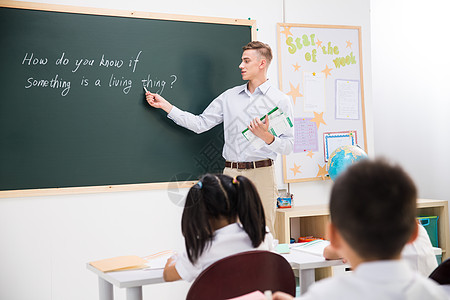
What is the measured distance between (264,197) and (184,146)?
0.68 metres

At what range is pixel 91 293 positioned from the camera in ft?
11.8

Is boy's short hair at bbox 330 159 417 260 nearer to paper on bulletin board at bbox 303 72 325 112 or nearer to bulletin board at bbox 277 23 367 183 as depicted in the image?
bulletin board at bbox 277 23 367 183

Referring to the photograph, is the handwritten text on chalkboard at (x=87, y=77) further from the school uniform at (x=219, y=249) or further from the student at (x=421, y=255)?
the student at (x=421, y=255)

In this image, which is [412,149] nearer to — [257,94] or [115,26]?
[257,94]

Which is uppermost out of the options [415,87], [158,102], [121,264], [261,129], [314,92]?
[415,87]

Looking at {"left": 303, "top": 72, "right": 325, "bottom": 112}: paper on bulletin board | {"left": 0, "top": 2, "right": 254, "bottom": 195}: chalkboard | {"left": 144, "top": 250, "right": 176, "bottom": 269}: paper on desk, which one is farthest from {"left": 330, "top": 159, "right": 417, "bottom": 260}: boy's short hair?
{"left": 303, "top": 72, "right": 325, "bottom": 112}: paper on bulletin board

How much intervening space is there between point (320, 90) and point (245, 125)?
0.88m

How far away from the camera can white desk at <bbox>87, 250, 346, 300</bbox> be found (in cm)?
191

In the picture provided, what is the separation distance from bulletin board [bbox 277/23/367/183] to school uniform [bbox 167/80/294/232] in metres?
0.40

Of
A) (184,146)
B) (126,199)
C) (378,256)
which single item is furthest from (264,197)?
(378,256)

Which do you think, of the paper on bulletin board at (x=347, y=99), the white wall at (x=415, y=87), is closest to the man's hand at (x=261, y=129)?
the paper on bulletin board at (x=347, y=99)

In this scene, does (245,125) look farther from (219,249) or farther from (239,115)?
(219,249)

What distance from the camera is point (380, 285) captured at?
1.02m

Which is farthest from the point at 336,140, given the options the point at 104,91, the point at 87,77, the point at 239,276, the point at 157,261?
the point at 239,276
